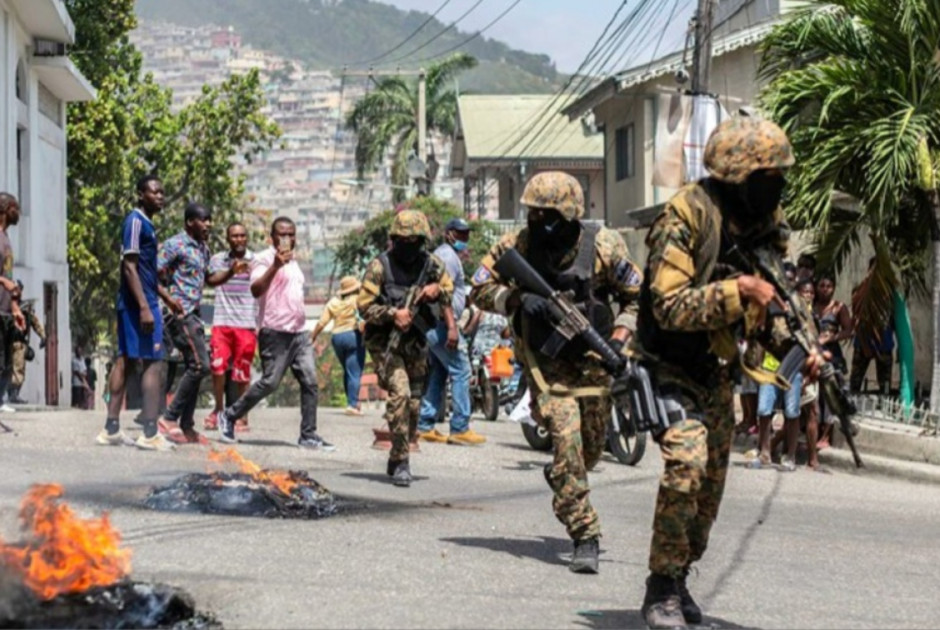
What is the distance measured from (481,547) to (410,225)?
10.6ft

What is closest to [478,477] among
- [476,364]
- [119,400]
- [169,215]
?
[119,400]

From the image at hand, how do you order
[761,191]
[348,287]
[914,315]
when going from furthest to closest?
[914,315] → [348,287] → [761,191]

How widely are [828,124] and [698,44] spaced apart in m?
5.24

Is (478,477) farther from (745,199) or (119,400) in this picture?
(745,199)

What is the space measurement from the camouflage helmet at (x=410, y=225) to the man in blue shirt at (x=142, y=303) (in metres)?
2.01

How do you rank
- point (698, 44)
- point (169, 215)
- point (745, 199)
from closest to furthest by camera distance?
point (745, 199)
point (698, 44)
point (169, 215)

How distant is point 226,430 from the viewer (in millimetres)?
14086

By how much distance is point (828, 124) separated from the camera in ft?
54.3

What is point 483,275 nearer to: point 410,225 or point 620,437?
point 410,225

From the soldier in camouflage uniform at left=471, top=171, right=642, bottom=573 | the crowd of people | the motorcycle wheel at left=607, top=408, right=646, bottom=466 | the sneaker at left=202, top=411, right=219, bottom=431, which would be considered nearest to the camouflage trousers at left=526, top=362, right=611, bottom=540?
the soldier in camouflage uniform at left=471, top=171, right=642, bottom=573

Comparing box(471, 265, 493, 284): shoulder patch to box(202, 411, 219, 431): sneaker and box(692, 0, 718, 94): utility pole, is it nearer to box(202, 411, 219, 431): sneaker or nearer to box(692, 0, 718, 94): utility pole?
box(202, 411, 219, 431): sneaker

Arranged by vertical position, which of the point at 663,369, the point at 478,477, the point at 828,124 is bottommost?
the point at 478,477

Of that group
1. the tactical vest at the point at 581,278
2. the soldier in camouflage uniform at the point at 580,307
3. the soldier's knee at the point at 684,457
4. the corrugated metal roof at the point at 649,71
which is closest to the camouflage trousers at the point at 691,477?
the soldier's knee at the point at 684,457

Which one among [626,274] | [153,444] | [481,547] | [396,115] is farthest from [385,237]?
[626,274]
